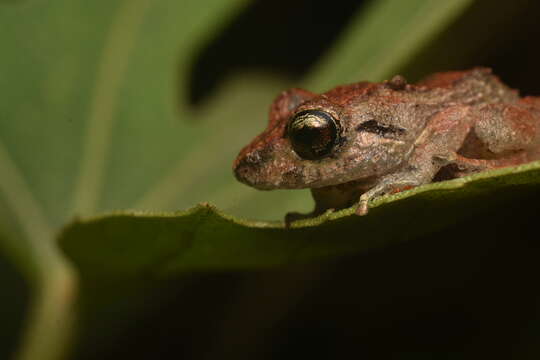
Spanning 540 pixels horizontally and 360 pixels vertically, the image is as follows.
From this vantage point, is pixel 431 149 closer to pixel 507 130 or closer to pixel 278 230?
pixel 507 130

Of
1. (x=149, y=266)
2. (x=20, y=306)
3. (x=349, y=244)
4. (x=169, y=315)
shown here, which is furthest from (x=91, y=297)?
(x=349, y=244)

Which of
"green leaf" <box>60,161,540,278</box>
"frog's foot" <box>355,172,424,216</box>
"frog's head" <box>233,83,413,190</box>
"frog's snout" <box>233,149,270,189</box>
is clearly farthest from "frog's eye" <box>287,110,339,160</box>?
"green leaf" <box>60,161,540,278</box>

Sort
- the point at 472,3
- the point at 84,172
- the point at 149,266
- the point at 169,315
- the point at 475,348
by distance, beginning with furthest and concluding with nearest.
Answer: the point at 169,315
the point at 84,172
the point at 472,3
the point at 475,348
the point at 149,266

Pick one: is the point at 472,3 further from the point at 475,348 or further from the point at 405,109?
the point at 475,348

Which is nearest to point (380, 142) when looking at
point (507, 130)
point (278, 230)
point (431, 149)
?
point (431, 149)

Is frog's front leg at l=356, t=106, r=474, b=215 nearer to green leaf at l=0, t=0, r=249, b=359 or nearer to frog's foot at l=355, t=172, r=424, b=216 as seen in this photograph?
frog's foot at l=355, t=172, r=424, b=216

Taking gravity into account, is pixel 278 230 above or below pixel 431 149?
below

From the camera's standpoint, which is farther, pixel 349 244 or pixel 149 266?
pixel 149 266
